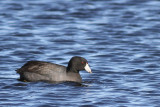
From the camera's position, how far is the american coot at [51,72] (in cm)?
1597

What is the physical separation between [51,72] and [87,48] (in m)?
5.26

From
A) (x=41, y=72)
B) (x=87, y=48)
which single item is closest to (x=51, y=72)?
(x=41, y=72)

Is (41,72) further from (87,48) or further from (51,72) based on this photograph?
(87,48)

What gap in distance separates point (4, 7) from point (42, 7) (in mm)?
2077

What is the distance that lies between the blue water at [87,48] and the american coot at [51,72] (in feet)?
1.11

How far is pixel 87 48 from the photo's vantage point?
2108 cm

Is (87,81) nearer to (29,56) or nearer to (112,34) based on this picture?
(29,56)

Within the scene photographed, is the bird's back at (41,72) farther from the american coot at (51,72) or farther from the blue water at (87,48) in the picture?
the blue water at (87,48)

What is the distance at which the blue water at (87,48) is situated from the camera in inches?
555

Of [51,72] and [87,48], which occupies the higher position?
[51,72]

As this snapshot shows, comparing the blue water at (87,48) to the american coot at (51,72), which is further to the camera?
the american coot at (51,72)

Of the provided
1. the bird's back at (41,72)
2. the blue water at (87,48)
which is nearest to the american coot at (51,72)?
the bird's back at (41,72)

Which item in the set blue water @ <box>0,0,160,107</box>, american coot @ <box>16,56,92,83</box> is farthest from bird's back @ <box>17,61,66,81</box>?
blue water @ <box>0,0,160,107</box>

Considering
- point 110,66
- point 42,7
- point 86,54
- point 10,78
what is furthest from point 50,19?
point 10,78
